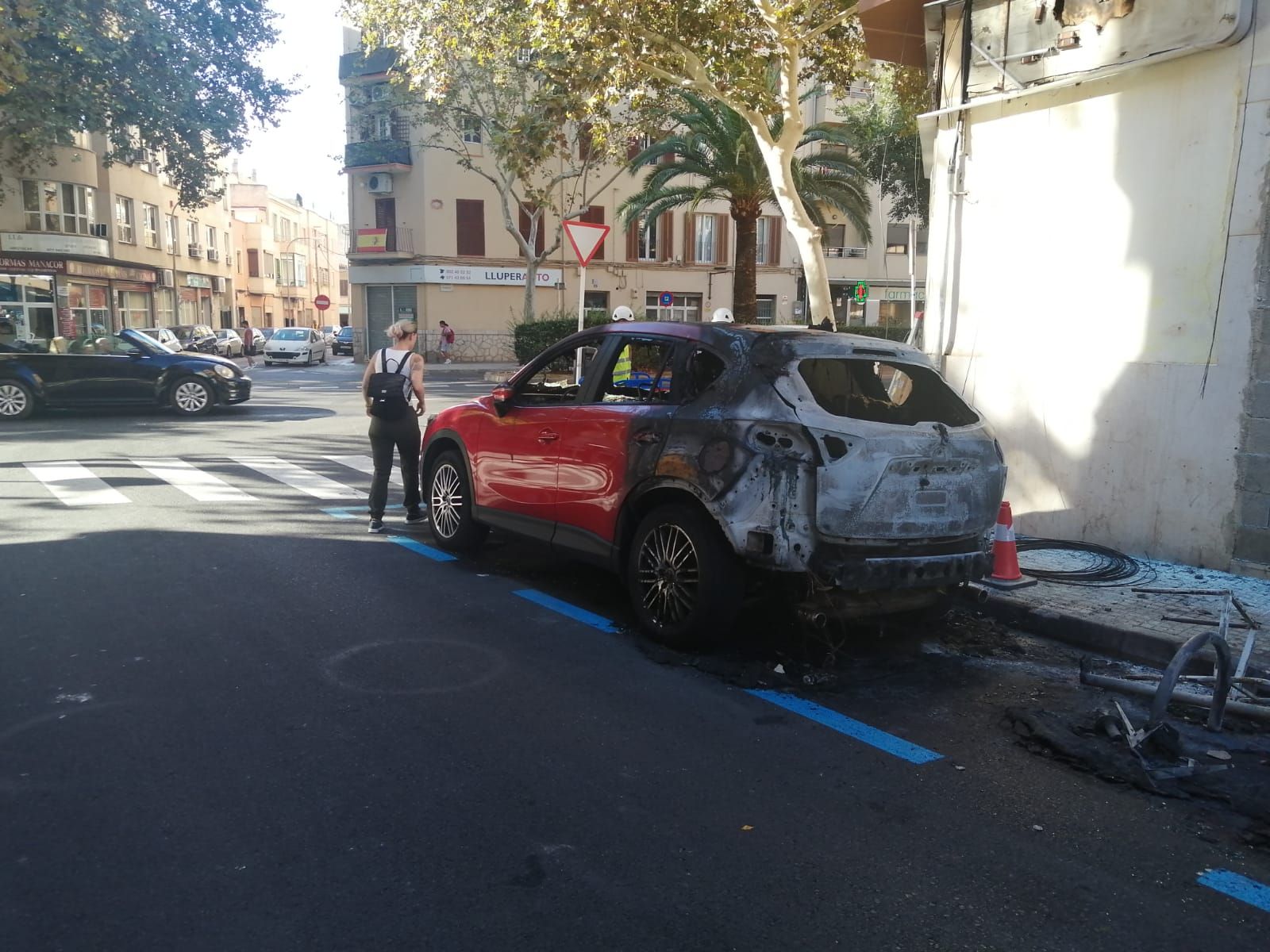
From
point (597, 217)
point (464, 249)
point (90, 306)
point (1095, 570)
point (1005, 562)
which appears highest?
point (597, 217)

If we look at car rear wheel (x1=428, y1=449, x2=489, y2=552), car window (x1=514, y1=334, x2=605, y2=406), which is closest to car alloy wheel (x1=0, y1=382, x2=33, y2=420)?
car rear wheel (x1=428, y1=449, x2=489, y2=552)

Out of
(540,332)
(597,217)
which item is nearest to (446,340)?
(597,217)

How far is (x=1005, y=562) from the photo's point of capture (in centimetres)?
673

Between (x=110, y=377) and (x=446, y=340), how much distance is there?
927 inches

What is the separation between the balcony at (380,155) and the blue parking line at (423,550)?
36.1 m

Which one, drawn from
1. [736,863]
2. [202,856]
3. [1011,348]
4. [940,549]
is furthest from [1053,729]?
[1011,348]

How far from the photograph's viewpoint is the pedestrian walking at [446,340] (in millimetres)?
39844

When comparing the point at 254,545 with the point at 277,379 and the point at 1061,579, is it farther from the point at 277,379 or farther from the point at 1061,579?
the point at 277,379

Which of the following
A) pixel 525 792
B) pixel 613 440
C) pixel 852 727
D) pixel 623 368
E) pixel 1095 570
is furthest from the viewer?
pixel 1095 570

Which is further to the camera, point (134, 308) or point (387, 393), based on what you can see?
point (134, 308)

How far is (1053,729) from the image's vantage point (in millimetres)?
4500

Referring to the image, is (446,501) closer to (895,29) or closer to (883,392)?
(883,392)

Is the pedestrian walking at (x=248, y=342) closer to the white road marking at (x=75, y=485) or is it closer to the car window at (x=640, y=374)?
→ the white road marking at (x=75, y=485)

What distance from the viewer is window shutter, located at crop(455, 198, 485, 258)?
41812 millimetres
